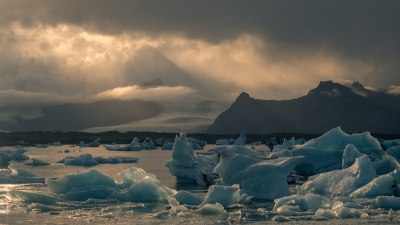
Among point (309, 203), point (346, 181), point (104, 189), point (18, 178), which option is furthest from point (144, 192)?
point (18, 178)

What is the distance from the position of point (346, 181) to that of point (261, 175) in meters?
2.77

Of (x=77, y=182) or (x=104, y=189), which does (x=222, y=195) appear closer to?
(x=104, y=189)

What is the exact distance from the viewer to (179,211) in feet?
50.4

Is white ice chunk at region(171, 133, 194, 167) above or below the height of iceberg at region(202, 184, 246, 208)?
above

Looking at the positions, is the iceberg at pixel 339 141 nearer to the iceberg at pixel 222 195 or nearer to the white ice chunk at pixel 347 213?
the iceberg at pixel 222 195

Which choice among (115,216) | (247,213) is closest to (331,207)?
(247,213)

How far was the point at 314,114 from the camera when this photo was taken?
16825 cm

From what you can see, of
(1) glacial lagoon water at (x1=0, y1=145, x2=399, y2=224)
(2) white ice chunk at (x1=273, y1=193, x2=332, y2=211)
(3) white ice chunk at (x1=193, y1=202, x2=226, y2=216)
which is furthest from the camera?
(2) white ice chunk at (x1=273, y1=193, x2=332, y2=211)

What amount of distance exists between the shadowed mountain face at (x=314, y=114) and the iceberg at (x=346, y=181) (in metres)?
137

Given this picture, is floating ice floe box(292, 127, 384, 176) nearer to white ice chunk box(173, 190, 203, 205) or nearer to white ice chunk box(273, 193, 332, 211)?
white ice chunk box(273, 193, 332, 211)

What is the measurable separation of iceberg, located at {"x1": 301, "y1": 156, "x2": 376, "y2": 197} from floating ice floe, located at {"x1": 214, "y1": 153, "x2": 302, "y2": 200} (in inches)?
49.2

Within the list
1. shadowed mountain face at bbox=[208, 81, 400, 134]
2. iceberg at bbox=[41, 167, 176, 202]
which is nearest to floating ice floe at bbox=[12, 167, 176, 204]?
iceberg at bbox=[41, 167, 176, 202]

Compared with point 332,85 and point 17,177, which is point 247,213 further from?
point 332,85

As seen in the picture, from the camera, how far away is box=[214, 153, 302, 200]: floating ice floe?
62.0 feet
